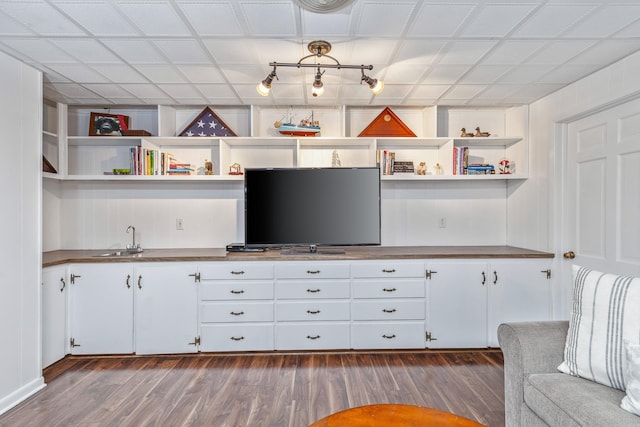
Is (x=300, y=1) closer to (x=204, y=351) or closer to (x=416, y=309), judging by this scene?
(x=416, y=309)

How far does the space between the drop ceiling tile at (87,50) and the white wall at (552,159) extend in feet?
11.2

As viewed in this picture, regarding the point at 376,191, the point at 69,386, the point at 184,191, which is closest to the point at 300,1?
the point at 376,191

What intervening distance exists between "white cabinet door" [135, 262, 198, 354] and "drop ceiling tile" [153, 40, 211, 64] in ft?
5.30

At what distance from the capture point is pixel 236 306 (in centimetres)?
313

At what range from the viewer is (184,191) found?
374 cm

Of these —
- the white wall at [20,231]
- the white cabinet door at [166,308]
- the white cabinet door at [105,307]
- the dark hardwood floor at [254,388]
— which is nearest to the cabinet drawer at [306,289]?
the dark hardwood floor at [254,388]

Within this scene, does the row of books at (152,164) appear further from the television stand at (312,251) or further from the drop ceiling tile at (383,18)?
the drop ceiling tile at (383,18)

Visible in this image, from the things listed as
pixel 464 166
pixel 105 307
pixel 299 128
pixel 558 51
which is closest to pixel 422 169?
pixel 464 166

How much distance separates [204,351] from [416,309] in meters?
1.86

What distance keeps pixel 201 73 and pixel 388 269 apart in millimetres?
2187

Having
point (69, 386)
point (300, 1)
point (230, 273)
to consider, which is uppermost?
point (300, 1)

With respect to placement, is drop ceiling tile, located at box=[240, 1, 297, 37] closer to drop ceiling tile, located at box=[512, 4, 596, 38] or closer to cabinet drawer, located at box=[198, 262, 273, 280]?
drop ceiling tile, located at box=[512, 4, 596, 38]

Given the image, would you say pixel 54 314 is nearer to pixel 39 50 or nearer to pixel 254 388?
pixel 254 388

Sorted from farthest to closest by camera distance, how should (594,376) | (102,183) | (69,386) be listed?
(102,183), (69,386), (594,376)
